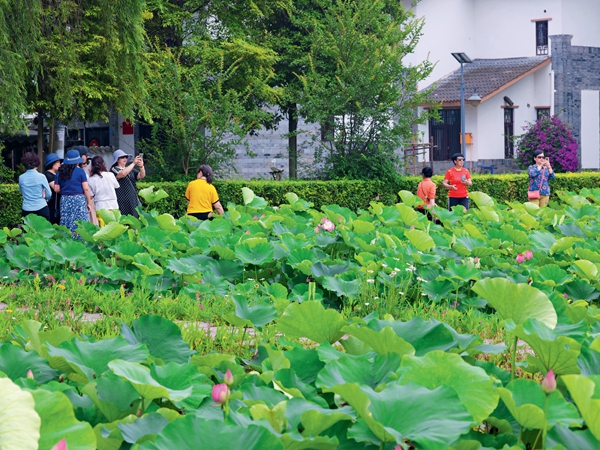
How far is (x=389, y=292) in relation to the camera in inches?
217

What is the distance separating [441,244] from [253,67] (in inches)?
567

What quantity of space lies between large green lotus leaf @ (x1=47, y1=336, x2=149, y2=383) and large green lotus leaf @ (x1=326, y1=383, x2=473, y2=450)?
0.85 m

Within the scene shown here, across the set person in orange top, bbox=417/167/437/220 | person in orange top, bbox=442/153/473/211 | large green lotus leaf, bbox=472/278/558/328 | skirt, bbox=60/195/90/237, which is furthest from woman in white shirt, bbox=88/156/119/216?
large green lotus leaf, bbox=472/278/558/328

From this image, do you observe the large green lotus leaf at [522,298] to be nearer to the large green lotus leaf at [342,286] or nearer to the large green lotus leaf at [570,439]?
the large green lotus leaf at [570,439]

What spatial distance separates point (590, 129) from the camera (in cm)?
3334

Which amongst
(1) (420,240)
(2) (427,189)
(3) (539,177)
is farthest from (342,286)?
(3) (539,177)

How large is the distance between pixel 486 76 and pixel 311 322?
3130 cm

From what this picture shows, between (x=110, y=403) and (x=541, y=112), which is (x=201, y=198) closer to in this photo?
(x=110, y=403)

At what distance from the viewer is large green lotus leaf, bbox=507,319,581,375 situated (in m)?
2.21

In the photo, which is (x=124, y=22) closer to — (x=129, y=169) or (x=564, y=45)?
(x=129, y=169)

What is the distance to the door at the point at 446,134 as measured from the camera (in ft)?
105

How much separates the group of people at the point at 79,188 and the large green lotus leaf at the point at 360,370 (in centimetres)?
734

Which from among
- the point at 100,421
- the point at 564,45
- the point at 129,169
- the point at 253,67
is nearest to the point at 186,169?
the point at 253,67

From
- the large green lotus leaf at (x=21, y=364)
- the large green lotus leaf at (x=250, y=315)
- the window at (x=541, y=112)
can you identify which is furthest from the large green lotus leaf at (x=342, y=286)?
the window at (x=541, y=112)
